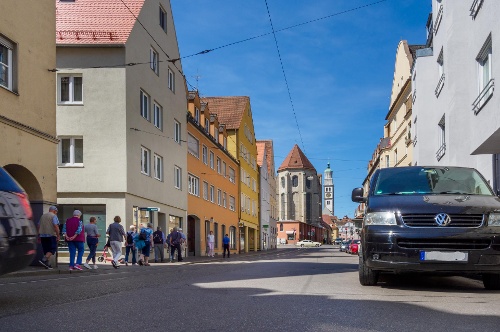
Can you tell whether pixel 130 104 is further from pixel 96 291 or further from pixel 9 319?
pixel 9 319

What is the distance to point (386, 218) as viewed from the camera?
26.5 feet

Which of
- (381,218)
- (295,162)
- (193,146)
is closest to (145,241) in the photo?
(381,218)

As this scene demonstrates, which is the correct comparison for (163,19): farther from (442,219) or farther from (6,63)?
(442,219)

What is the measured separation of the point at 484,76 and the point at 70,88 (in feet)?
54.1

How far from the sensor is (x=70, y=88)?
82.7ft

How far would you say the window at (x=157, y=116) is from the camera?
29.5 metres

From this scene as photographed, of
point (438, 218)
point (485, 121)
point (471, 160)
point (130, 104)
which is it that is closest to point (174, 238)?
point (130, 104)

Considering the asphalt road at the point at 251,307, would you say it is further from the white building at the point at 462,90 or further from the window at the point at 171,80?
the window at the point at 171,80

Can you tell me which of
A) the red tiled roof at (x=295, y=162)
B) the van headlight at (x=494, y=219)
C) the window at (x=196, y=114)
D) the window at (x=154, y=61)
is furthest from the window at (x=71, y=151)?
the red tiled roof at (x=295, y=162)

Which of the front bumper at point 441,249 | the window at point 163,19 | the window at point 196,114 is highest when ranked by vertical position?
the window at point 163,19

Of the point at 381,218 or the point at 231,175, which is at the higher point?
the point at 231,175

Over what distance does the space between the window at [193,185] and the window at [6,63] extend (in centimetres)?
2149

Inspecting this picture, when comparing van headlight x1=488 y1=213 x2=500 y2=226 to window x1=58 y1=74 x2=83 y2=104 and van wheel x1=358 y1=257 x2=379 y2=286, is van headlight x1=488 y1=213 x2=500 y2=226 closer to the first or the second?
van wheel x1=358 y1=257 x2=379 y2=286

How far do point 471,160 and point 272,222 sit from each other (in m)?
63.3
